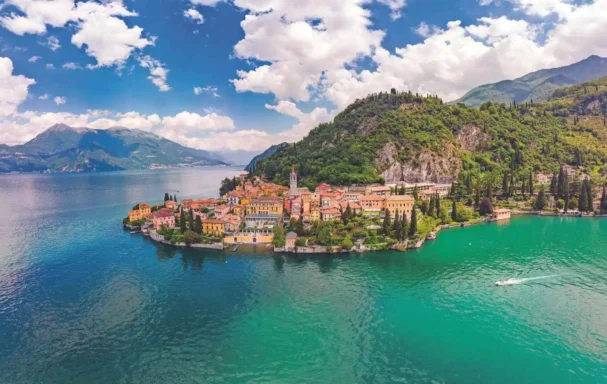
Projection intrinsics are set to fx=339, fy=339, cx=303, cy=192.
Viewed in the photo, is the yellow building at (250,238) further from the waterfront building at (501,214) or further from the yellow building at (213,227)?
the waterfront building at (501,214)

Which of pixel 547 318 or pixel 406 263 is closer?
pixel 547 318

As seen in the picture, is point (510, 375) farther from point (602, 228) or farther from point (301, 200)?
point (602, 228)

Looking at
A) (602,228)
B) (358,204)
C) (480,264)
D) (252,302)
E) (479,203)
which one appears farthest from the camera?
(479,203)

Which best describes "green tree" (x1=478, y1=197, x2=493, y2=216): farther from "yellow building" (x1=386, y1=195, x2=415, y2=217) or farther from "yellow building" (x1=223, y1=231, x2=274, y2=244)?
"yellow building" (x1=223, y1=231, x2=274, y2=244)

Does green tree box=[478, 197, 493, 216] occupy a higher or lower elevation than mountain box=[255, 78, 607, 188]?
lower

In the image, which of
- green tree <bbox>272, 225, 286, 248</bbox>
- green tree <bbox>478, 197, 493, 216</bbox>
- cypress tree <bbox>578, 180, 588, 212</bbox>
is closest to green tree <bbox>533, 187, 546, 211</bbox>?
cypress tree <bbox>578, 180, 588, 212</bbox>

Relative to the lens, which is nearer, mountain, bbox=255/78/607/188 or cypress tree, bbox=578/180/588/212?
cypress tree, bbox=578/180/588/212

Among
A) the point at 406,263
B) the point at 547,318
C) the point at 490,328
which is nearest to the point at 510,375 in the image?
the point at 490,328

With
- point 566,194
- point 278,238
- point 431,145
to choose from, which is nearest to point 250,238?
point 278,238
